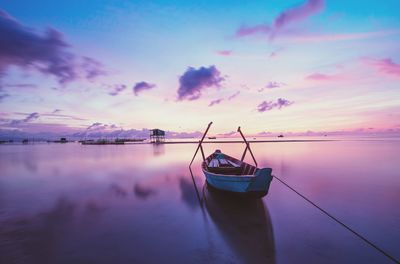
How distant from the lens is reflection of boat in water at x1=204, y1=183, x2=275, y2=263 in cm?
629

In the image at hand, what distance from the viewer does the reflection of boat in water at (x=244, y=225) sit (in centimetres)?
629

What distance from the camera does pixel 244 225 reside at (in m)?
8.21

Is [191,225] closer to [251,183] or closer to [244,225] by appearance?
[244,225]

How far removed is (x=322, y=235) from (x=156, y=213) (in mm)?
6568

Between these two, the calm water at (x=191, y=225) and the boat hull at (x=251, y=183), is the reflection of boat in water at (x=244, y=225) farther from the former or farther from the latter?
the boat hull at (x=251, y=183)

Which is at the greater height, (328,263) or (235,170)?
(235,170)

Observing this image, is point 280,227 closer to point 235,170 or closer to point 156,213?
point 156,213

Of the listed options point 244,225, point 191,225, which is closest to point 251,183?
point 244,225

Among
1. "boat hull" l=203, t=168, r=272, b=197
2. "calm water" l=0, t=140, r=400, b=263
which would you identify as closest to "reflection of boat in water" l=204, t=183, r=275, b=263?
"calm water" l=0, t=140, r=400, b=263

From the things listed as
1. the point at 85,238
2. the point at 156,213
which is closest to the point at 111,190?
the point at 156,213

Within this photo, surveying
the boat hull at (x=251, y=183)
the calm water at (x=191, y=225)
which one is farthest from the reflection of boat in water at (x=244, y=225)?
the boat hull at (x=251, y=183)

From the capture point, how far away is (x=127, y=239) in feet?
23.9

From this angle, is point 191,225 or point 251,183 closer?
point 191,225

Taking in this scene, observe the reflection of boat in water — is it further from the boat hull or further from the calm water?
the boat hull
